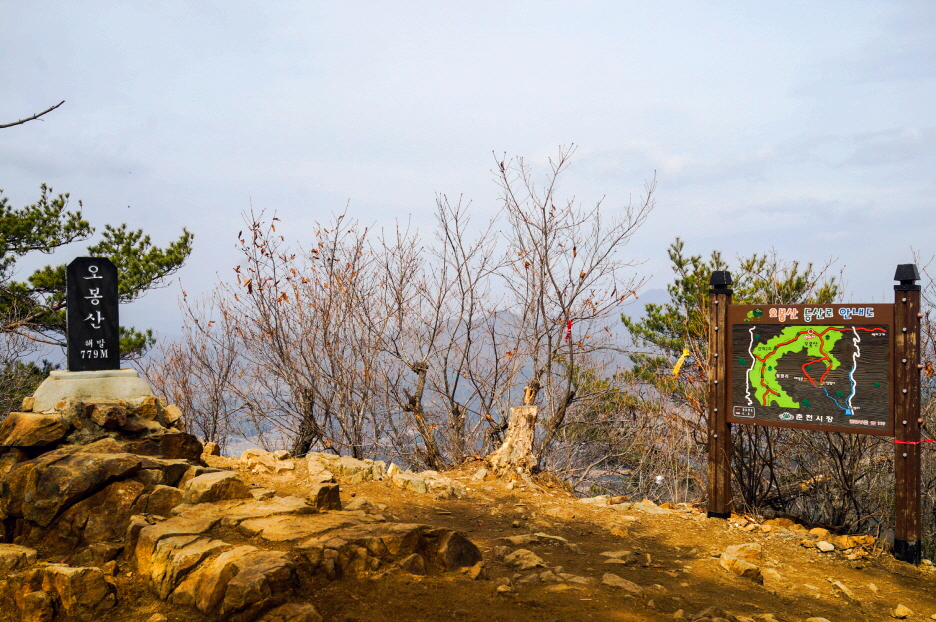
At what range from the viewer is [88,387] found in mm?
5977

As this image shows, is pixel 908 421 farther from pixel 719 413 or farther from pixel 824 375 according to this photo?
pixel 719 413

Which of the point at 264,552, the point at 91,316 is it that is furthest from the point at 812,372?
the point at 91,316

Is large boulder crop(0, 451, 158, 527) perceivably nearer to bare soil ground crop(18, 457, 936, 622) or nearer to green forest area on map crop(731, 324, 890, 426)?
bare soil ground crop(18, 457, 936, 622)

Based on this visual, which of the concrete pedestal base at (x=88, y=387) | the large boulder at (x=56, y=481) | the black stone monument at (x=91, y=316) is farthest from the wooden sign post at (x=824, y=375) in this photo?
the black stone monument at (x=91, y=316)

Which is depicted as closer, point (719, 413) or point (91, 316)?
point (91, 316)

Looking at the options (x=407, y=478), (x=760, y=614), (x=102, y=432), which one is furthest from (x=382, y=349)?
(x=760, y=614)

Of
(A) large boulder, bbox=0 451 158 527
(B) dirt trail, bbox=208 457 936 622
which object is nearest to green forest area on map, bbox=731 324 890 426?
(B) dirt trail, bbox=208 457 936 622

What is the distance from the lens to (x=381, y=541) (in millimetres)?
3971

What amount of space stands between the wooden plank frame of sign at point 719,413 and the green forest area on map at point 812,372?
0.38 feet

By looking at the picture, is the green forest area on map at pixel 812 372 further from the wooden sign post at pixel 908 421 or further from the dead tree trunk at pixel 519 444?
the dead tree trunk at pixel 519 444

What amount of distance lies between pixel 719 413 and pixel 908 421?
61.5 inches

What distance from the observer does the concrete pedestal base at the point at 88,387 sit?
18.9 feet

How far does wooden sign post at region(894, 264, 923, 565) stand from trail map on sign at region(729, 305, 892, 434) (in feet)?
0.36

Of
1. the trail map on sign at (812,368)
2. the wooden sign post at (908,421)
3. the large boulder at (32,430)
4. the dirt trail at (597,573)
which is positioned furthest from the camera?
the trail map on sign at (812,368)
